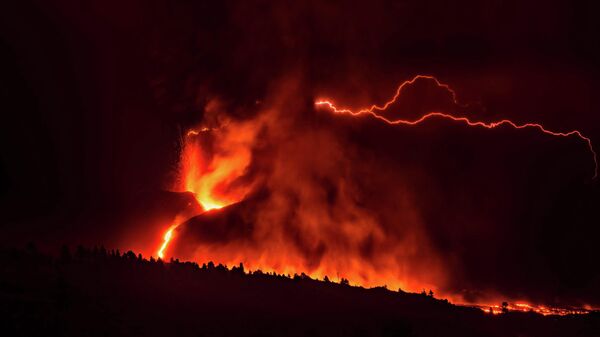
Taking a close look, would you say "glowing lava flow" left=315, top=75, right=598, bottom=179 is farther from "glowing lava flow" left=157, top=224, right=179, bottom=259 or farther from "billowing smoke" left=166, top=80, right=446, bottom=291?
"glowing lava flow" left=157, top=224, right=179, bottom=259

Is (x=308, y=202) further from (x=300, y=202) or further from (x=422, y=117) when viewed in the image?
(x=422, y=117)

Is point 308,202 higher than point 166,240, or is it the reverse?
point 308,202

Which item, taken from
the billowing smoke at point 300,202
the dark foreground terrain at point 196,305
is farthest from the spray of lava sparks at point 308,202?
the dark foreground terrain at point 196,305

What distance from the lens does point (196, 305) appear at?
9.55m

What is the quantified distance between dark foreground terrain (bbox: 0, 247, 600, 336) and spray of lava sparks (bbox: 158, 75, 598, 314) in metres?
5.62

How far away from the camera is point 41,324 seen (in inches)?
298

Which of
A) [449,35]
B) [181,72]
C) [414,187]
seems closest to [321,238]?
[414,187]

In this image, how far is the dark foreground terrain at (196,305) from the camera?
319 inches

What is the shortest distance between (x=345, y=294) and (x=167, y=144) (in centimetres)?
1006

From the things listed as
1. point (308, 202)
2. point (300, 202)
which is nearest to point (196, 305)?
point (300, 202)

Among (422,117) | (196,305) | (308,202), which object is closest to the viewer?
(196,305)

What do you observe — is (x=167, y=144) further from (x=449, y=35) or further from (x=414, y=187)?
(x=449, y=35)

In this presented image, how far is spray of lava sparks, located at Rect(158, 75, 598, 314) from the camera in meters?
18.3

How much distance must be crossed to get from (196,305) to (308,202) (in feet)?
35.7
